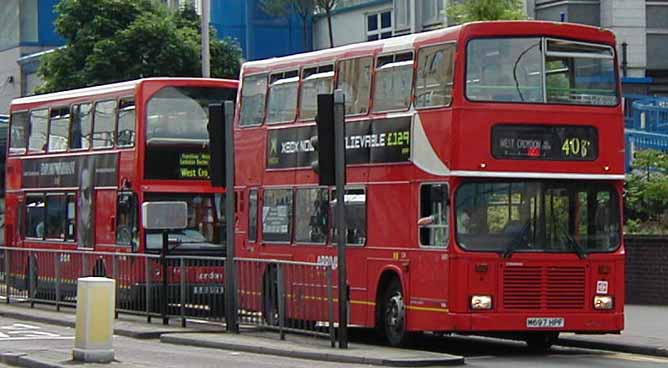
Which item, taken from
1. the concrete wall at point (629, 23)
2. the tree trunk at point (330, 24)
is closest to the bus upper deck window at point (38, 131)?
the concrete wall at point (629, 23)

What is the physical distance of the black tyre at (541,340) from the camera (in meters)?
21.7

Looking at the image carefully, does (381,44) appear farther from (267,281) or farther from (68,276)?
(68,276)

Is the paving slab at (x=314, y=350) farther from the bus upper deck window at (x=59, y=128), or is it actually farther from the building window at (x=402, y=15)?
the building window at (x=402, y=15)

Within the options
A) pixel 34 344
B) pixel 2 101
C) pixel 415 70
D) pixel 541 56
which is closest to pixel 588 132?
pixel 541 56

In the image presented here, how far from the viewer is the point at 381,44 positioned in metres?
22.0

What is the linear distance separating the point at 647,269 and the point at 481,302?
919 cm

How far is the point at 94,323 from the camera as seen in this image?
670 inches

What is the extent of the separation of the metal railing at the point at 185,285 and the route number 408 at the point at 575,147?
3.57 meters

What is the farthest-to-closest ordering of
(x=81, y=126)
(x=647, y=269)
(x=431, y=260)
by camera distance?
(x=81, y=126)
(x=647, y=269)
(x=431, y=260)

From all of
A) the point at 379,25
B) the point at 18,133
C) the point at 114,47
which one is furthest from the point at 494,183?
the point at 379,25

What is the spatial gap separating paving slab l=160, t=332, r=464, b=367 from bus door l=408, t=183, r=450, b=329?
58 cm

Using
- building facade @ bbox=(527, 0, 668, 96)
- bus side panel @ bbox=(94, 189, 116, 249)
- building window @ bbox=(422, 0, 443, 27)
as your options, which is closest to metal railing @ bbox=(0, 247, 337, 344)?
bus side panel @ bbox=(94, 189, 116, 249)

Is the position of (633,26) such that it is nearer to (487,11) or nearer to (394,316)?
(487,11)

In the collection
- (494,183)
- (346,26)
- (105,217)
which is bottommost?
(105,217)
